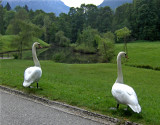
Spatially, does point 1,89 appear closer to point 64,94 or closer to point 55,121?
point 64,94

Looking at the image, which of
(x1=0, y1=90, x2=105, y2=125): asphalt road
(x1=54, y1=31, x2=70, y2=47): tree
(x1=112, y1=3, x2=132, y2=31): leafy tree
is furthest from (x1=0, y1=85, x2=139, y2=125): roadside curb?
(x1=112, y1=3, x2=132, y2=31): leafy tree

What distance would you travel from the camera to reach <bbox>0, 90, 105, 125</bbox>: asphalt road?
6.02 meters

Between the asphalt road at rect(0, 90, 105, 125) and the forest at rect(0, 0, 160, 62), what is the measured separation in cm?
3431

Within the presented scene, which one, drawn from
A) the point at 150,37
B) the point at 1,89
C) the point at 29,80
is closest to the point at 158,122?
the point at 29,80

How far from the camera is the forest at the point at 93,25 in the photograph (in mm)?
48206

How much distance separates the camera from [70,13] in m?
120

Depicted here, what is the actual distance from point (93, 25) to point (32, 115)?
113213 millimetres

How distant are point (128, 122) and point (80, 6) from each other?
125 meters

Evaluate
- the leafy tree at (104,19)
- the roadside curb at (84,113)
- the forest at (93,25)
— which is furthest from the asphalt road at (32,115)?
the leafy tree at (104,19)

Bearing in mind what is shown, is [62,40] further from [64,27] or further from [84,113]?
[84,113]

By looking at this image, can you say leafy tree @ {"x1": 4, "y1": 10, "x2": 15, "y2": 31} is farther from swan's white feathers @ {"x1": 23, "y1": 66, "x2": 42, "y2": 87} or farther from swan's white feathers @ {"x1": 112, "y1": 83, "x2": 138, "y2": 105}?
swan's white feathers @ {"x1": 112, "y1": 83, "x2": 138, "y2": 105}

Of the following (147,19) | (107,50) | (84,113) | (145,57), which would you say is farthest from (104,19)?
(84,113)

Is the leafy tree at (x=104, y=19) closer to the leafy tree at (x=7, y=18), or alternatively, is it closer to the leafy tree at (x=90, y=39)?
the leafy tree at (x=90, y=39)

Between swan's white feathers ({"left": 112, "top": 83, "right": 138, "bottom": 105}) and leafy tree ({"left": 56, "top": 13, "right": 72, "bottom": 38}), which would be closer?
swan's white feathers ({"left": 112, "top": 83, "right": 138, "bottom": 105})
